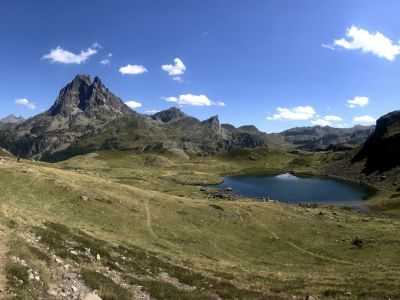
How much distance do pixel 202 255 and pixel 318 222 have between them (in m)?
42.2

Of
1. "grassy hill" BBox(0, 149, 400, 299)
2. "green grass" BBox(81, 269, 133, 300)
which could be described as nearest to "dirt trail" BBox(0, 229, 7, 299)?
"grassy hill" BBox(0, 149, 400, 299)

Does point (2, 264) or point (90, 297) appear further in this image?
point (2, 264)

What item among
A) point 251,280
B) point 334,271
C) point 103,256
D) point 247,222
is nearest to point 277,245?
point 247,222

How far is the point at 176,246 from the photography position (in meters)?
57.3

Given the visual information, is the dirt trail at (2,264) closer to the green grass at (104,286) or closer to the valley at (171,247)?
the valley at (171,247)

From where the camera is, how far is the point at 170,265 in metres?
40.2

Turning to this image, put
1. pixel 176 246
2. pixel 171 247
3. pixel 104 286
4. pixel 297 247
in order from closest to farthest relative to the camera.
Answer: pixel 104 286 < pixel 171 247 < pixel 176 246 < pixel 297 247

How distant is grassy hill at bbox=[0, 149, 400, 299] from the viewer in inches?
1153

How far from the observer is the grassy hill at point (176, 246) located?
2930cm

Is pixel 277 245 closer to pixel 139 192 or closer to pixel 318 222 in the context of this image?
pixel 318 222

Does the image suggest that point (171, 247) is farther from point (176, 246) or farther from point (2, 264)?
point (2, 264)

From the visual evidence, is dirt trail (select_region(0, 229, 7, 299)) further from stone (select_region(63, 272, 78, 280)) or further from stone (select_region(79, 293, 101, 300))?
stone (select_region(79, 293, 101, 300))

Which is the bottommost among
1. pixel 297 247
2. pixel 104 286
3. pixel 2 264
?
pixel 297 247

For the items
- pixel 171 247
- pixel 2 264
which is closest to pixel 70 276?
pixel 2 264
